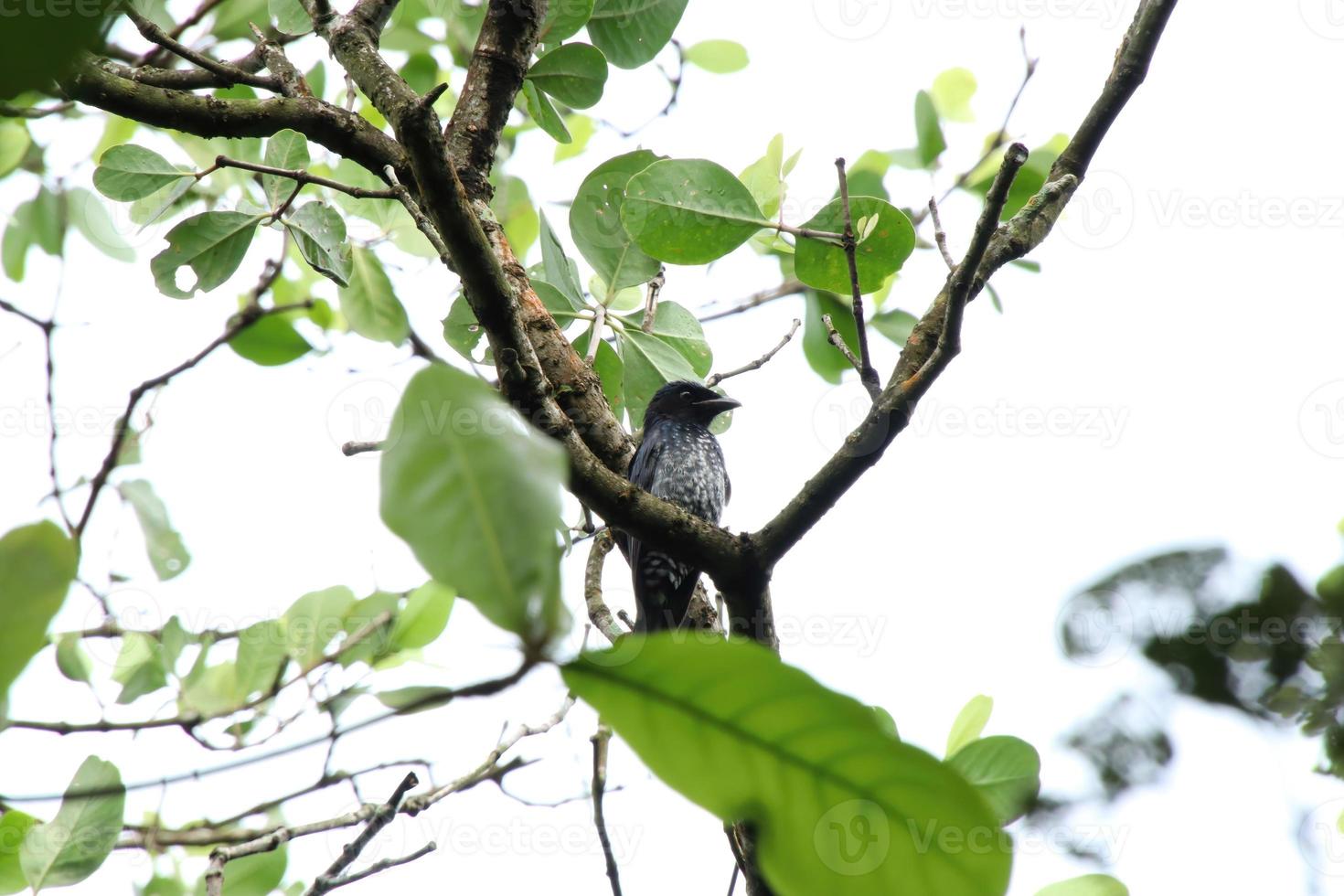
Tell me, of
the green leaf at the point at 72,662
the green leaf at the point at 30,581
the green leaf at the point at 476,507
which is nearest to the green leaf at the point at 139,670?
the green leaf at the point at 72,662

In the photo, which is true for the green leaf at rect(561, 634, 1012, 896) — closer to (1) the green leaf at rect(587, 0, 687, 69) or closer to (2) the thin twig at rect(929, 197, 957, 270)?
(2) the thin twig at rect(929, 197, 957, 270)

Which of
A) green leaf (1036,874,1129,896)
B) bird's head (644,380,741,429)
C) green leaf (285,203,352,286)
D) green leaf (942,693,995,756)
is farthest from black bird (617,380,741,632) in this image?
green leaf (1036,874,1129,896)

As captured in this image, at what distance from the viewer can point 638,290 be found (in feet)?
12.0

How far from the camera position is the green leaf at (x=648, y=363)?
3.33 metres

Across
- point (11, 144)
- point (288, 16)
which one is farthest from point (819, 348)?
point (11, 144)

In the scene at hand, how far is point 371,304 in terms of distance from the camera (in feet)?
11.0

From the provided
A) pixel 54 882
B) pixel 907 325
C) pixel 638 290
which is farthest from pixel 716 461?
pixel 54 882

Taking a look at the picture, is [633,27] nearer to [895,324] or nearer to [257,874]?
[895,324]

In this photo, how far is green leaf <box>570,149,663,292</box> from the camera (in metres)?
2.93

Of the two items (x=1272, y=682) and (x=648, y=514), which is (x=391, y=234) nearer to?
(x=648, y=514)

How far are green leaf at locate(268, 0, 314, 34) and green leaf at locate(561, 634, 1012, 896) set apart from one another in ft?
10.2

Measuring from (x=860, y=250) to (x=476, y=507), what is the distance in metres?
1.96

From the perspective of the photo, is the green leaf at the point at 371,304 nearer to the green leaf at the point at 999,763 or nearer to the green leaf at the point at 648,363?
the green leaf at the point at 648,363

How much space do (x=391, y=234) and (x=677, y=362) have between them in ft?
3.70
